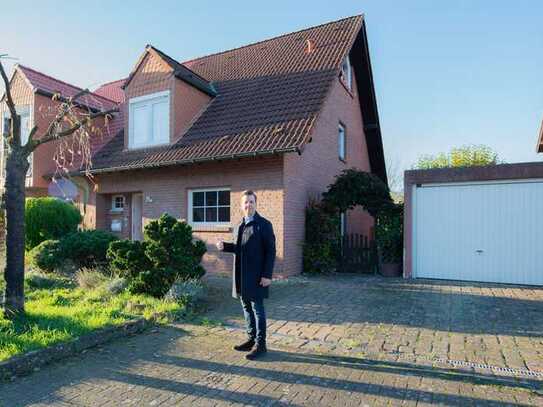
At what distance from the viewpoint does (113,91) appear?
64.3ft

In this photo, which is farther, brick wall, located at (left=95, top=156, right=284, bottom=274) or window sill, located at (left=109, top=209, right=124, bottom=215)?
window sill, located at (left=109, top=209, right=124, bottom=215)

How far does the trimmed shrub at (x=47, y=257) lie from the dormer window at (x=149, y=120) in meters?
4.36

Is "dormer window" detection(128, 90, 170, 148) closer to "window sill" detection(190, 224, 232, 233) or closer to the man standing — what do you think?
"window sill" detection(190, 224, 232, 233)

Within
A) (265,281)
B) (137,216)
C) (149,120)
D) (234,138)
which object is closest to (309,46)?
(234,138)

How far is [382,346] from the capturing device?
474cm

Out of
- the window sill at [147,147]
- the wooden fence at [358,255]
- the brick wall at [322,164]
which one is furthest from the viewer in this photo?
the window sill at [147,147]

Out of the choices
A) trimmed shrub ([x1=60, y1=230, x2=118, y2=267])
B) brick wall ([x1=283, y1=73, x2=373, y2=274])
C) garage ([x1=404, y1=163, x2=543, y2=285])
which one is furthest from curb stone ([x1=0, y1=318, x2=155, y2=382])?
garage ([x1=404, y1=163, x2=543, y2=285])

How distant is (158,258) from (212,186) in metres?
4.23

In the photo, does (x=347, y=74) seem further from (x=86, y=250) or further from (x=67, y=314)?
(x=67, y=314)

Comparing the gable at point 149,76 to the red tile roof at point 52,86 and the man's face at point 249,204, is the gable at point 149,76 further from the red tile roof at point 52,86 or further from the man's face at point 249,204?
the man's face at point 249,204

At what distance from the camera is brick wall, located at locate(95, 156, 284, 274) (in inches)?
389

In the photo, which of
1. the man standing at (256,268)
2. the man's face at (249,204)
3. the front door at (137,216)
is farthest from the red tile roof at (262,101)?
the man standing at (256,268)

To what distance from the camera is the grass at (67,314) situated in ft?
15.0

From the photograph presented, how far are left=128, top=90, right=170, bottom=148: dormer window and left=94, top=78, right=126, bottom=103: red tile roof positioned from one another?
6.07 m
